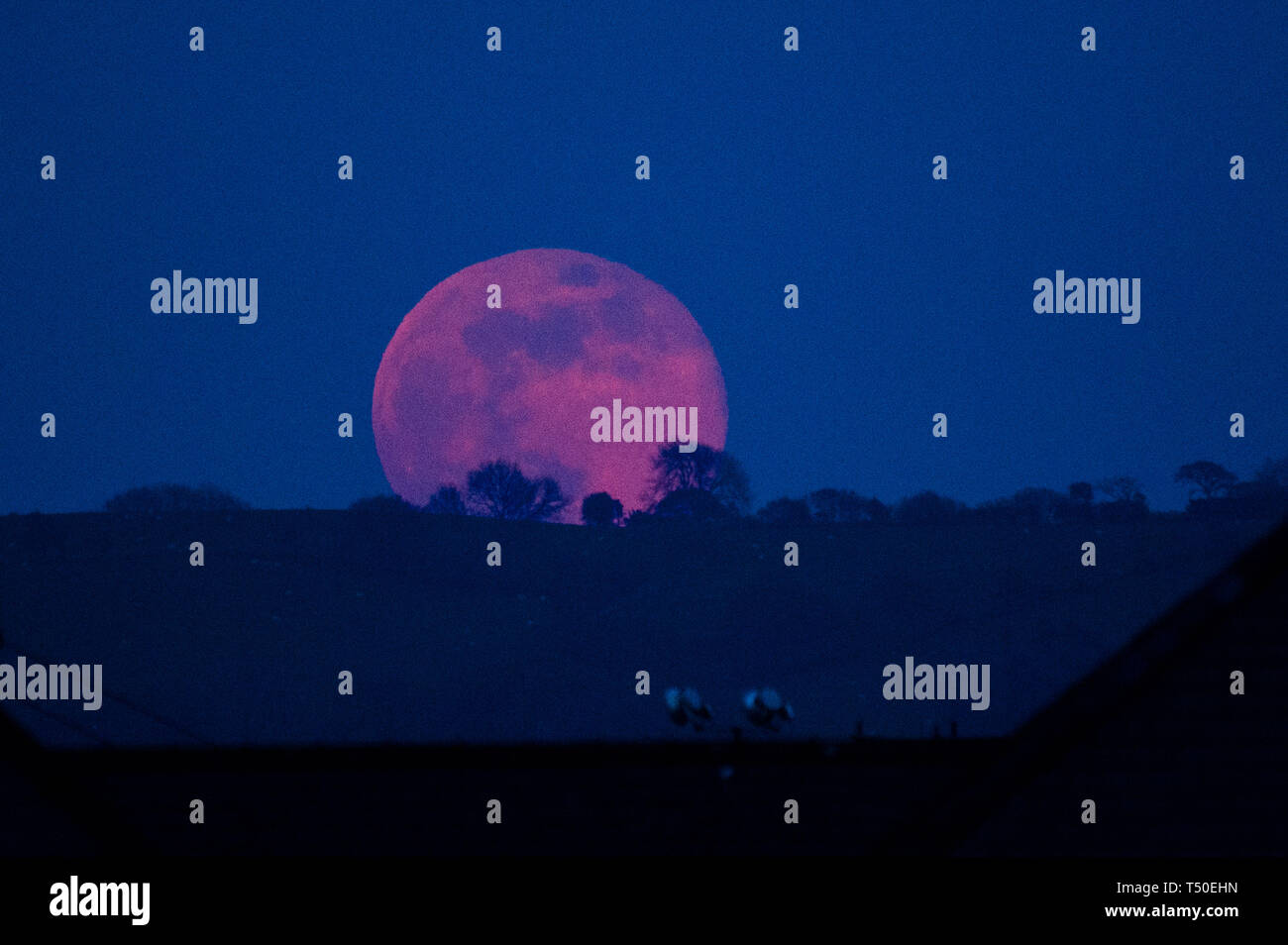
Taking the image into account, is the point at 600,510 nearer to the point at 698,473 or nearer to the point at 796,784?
the point at 698,473

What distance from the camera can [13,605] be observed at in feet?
187

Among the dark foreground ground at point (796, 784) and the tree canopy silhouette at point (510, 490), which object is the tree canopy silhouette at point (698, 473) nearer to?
the tree canopy silhouette at point (510, 490)

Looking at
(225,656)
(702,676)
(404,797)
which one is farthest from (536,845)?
(225,656)

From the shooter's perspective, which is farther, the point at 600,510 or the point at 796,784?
the point at 600,510

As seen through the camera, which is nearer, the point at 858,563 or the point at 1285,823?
the point at 1285,823

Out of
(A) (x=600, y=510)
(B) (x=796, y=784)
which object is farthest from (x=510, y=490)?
(B) (x=796, y=784)

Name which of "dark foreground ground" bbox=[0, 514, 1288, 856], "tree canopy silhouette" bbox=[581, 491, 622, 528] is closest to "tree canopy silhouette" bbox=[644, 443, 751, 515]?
"tree canopy silhouette" bbox=[581, 491, 622, 528]

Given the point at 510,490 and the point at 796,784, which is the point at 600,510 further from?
the point at 796,784

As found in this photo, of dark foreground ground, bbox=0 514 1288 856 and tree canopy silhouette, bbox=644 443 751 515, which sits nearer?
dark foreground ground, bbox=0 514 1288 856

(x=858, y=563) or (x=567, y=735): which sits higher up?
(x=858, y=563)

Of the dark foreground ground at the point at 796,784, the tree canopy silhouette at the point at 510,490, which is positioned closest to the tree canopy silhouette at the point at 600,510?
the tree canopy silhouette at the point at 510,490

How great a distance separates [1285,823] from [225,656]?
50786mm

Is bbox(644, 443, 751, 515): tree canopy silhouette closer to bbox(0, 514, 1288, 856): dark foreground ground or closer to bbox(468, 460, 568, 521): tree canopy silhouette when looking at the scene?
bbox(468, 460, 568, 521): tree canopy silhouette
